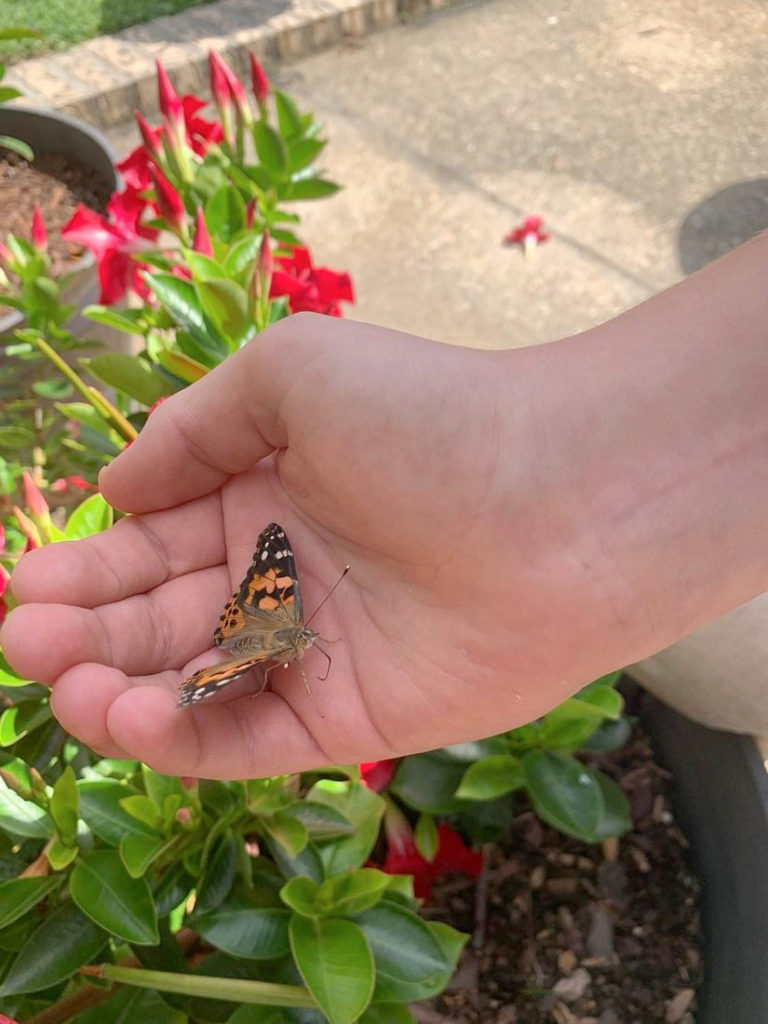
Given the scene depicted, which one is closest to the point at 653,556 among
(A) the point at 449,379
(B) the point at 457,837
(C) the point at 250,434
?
(A) the point at 449,379

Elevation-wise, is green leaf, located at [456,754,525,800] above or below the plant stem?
below

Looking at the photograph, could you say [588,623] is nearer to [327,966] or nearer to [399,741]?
[399,741]

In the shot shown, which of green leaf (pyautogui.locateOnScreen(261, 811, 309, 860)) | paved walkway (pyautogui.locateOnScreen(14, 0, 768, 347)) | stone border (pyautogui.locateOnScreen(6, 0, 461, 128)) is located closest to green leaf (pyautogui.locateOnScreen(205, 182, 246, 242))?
green leaf (pyautogui.locateOnScreen(261, 811, 309, 860))

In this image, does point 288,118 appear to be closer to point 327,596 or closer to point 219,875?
point 327,596

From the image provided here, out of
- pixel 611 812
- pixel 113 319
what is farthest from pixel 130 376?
pixel 611 812

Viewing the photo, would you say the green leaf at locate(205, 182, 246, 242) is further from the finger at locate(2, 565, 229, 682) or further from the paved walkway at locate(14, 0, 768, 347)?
the paved walkway at locate(14, 0, 768, 347)

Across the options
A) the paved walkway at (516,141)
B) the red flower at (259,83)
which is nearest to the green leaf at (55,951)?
the red flower at (259,83)

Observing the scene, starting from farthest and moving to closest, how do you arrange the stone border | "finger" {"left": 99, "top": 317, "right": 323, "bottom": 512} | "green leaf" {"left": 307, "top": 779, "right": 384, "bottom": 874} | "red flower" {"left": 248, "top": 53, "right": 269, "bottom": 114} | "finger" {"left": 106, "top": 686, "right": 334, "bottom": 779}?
the stone border, "red flower" {"left": 248, "top": 53, "right": 269, "bottom": 114}, "green leaf" {"left": 307, "top": 779, "right": 384, "bottom": 874}, "finger" {"left": 99, "top": 317, "right": 323, "bottom": 512}, "finger" {"left": 106, "top": 686, "right": 334, "bottom": 779}
